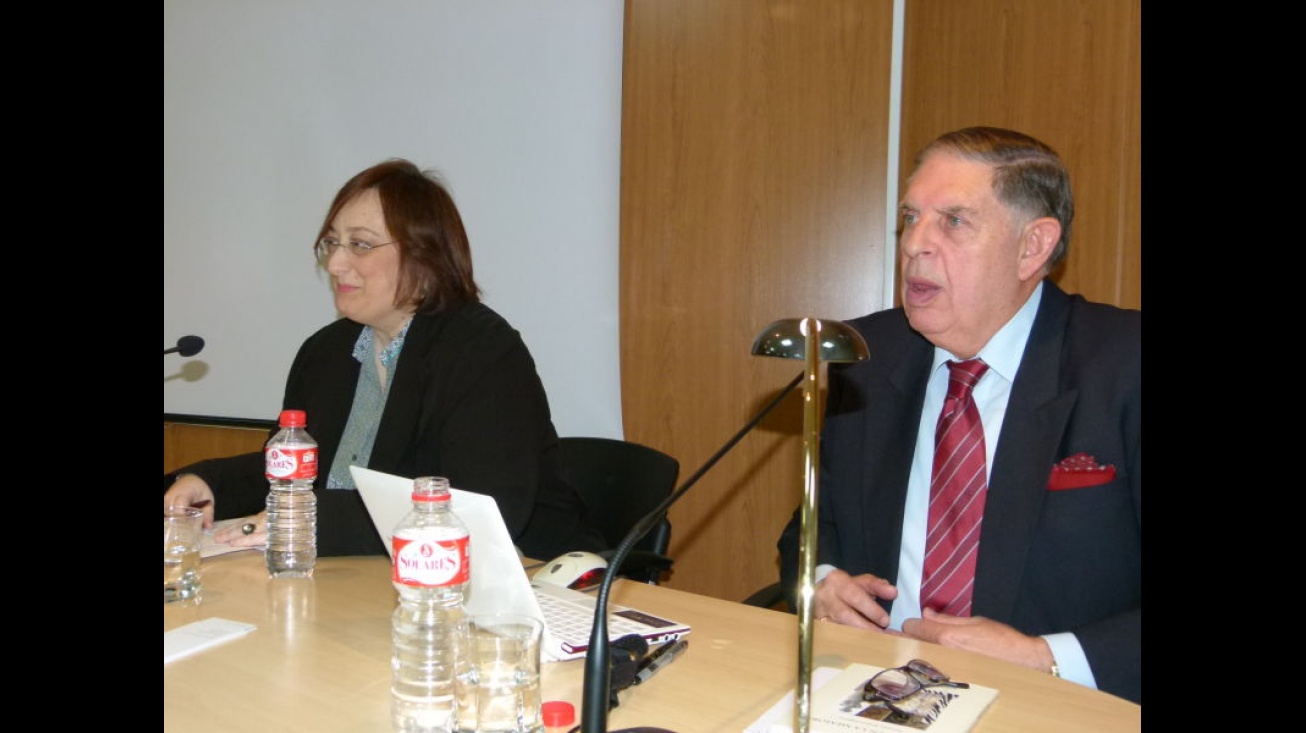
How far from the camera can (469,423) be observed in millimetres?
2332

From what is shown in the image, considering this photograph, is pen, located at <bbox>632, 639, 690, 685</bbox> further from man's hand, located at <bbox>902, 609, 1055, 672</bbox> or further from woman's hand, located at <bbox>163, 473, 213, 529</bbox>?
woman's hand, located at <bbox>163, 473, 213, 529</bbox>

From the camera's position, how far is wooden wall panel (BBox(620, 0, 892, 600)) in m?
3.38

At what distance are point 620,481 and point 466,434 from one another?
21.3 inches

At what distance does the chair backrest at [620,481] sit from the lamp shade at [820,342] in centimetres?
142

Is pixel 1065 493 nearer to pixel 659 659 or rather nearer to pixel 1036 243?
pixel 1036 243

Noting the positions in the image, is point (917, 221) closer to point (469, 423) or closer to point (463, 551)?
point (469, 423)

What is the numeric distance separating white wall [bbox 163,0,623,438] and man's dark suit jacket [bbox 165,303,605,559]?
139 cm

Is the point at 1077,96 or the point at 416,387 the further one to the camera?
the point at 1077,96

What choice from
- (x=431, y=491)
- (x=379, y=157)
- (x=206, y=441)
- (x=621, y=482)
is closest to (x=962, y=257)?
(x=621, y=482)

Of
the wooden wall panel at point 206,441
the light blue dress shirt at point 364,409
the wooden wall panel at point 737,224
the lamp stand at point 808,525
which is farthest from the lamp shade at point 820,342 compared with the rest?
the wooden wall panel at point 206,441

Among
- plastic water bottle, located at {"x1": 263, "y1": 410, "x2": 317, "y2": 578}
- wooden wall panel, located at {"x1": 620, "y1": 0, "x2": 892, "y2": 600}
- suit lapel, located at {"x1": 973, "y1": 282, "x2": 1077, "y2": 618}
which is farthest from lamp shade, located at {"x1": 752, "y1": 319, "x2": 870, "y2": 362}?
wooden wall panel, located at {"x1": 620, "y1": 0, "x2": 892, "y2": 600}

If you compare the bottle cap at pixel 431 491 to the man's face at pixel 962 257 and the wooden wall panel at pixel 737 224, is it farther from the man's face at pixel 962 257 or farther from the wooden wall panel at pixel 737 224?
the wooden wall panel at pixel 737 224

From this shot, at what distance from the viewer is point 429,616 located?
1.39 m
